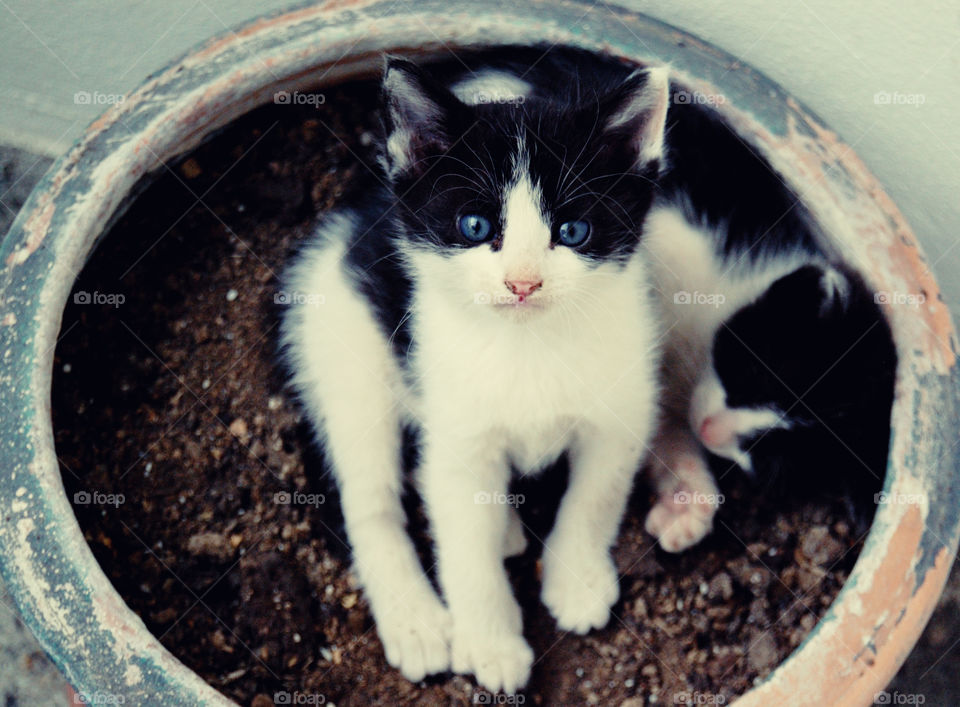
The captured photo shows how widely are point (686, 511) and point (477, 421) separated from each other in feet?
1.62

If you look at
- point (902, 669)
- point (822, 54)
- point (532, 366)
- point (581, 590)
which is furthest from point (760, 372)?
point (902, 669)

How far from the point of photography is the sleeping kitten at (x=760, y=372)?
141 centimetres

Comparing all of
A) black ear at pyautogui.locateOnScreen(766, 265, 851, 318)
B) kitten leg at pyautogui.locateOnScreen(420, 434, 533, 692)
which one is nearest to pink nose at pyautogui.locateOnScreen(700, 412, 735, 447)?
black ear at pyautogui.locateOnScreen(766, 265, 851, 318)

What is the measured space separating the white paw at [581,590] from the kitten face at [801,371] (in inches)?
12.2

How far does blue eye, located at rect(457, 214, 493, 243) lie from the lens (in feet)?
4.07

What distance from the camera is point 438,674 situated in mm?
1562

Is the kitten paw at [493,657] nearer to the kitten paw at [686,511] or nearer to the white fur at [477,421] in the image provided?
the white fur at [477,421]

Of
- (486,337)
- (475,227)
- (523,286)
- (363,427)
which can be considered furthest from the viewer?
(363,427)

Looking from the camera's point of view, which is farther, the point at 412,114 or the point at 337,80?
the point at 337,80

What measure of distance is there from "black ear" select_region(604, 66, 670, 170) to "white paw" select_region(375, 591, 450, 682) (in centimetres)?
88

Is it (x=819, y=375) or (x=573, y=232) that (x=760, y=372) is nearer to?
(x=819, y=375)

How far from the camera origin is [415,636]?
1.55 metres

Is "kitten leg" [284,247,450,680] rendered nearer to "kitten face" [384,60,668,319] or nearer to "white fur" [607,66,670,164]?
"kitten face" [384,60,668,319]

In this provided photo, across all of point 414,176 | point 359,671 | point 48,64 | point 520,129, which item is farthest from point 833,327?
point 48,64
